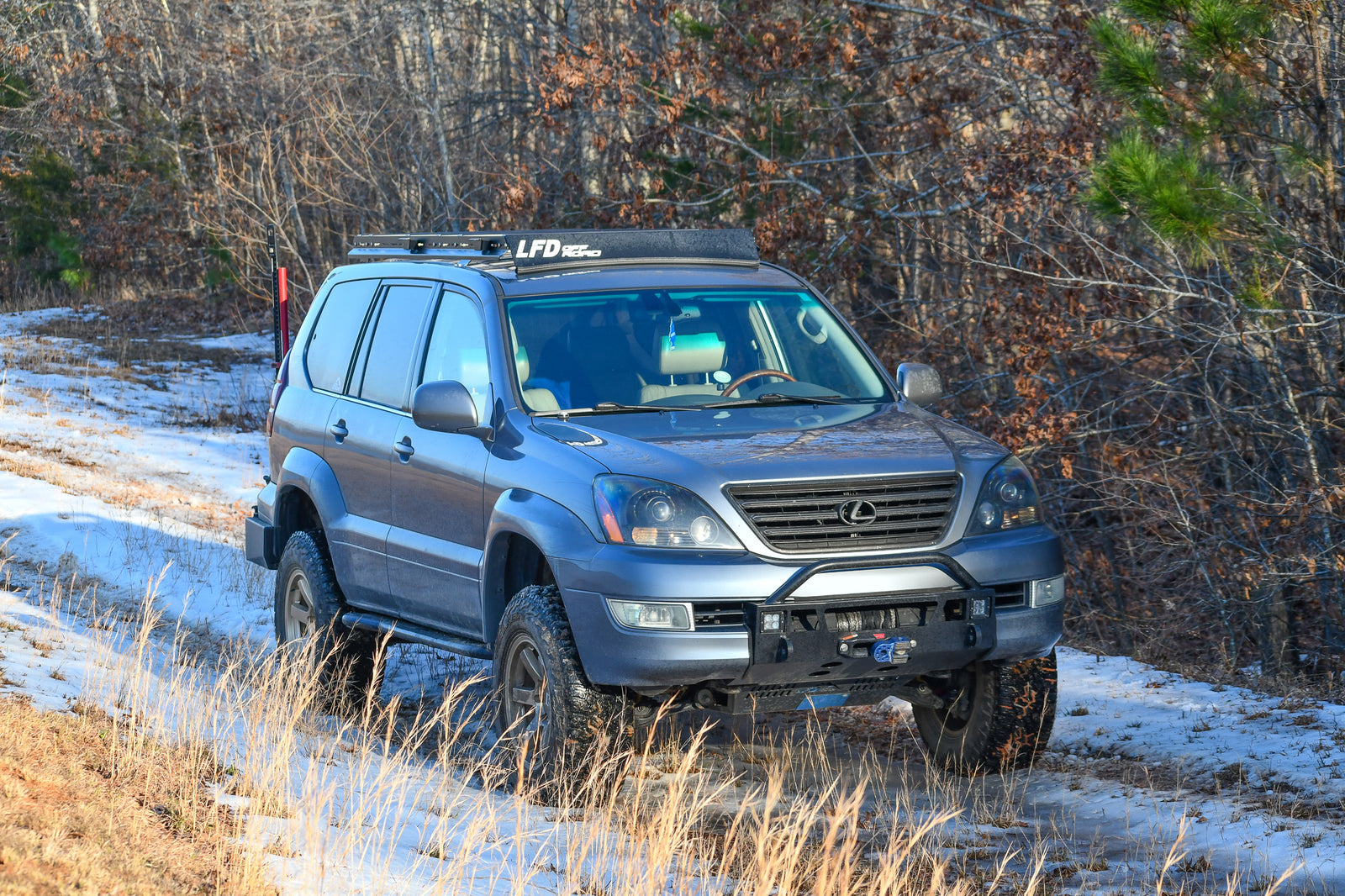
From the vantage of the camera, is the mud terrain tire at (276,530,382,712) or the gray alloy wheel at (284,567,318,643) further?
the gray alloy wheel at (284,567,318,643)

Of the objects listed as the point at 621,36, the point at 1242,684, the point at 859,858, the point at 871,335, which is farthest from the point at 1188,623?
the point at 621,36

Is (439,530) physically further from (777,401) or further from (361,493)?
(777,401)

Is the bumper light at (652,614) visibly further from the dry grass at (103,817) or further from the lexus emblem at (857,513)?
the dry grass at (103,817)

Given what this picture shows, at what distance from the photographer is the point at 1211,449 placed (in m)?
12.0

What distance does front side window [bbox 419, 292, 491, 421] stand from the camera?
6.61 meters

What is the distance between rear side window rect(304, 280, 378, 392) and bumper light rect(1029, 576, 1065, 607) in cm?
374

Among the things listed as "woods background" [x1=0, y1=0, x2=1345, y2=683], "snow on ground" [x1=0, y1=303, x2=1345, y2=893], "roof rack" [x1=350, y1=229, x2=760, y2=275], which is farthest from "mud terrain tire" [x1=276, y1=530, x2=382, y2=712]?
"woods background" [x1=0, y1=0, x2=1345, y2=683]

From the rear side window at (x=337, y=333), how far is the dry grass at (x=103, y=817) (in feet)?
8.53

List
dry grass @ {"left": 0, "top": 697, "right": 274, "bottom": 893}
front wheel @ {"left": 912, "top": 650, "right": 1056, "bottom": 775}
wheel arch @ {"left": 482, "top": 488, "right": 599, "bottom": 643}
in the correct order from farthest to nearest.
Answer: front wheel @ {"left": 912, "top": 650, "right": 1056, "bottom": 775}, wheel arch @ {"left": 482, "top": 488, "right": 599, "bottom": 643}, dry grass @ {"left": 0, "top": 697, "right": 274, "bottom": 893}

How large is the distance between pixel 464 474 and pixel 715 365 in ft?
3.81

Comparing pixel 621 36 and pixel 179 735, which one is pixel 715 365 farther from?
pixel 621 36

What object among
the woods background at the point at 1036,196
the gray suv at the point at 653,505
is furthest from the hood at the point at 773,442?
the woods background at the point at 1036,196

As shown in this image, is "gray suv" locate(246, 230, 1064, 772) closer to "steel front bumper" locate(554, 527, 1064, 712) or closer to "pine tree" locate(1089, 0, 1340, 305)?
"steel front bumper" locate(554, 527, 1064, 712)

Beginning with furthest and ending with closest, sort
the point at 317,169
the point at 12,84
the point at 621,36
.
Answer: the point at 12,84, the point at 317,169, the point at 621,36
